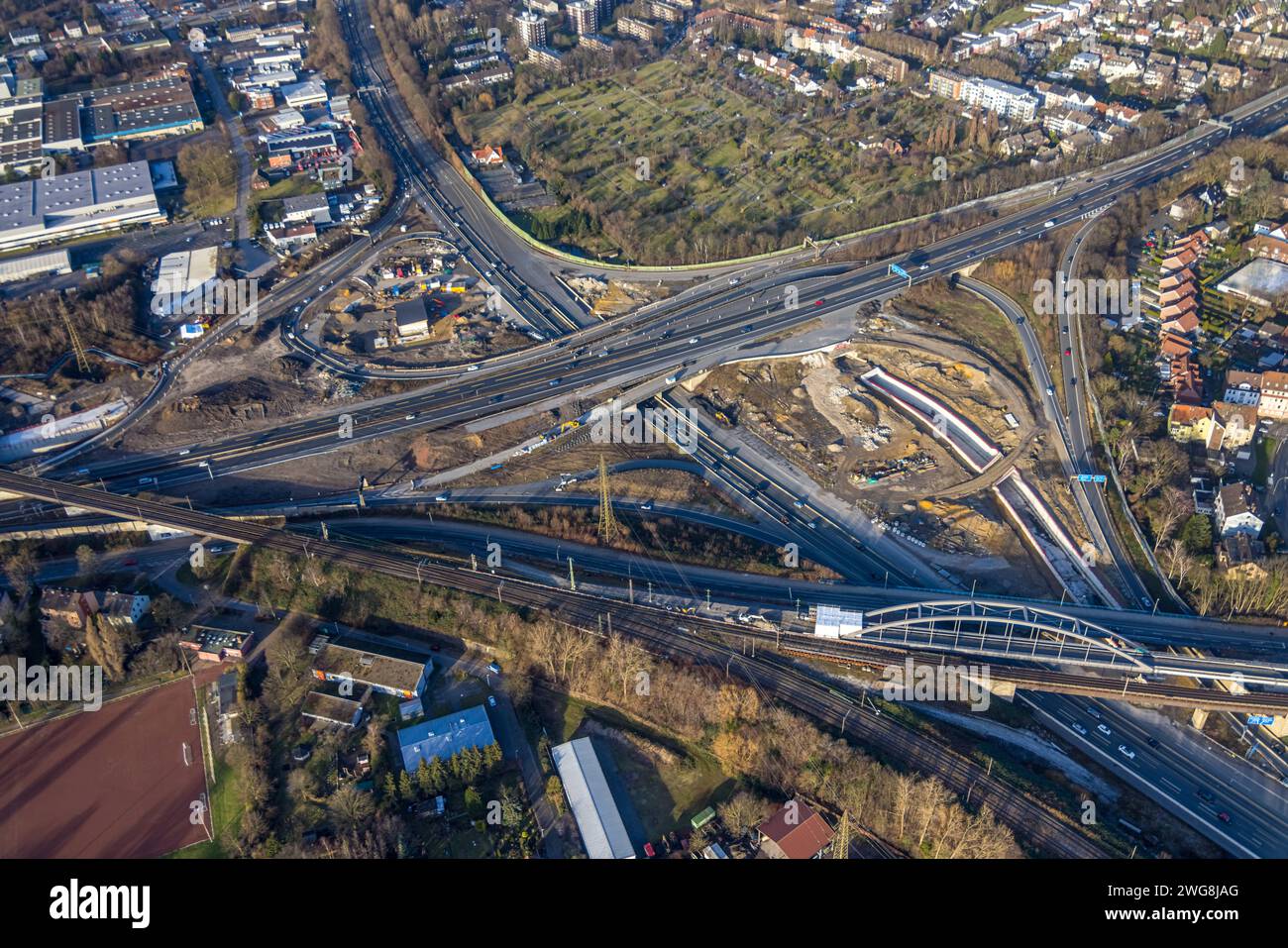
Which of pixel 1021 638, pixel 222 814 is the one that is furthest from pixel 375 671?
pixel 1021 638

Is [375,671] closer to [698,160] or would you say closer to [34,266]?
[34,266]

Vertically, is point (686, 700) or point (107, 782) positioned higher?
point (686, 700)

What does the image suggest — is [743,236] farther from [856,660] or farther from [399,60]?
[399,60]

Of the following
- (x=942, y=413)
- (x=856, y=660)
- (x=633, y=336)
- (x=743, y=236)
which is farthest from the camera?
(x=743, y=236)

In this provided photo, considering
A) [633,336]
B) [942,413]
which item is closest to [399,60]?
[633,336]

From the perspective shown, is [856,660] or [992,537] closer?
[856,660]

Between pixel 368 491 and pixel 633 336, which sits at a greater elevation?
pixel 633 336

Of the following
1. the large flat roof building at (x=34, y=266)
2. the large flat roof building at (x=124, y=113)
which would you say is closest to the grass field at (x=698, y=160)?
the large flat roof building at (x=124, y=113)
